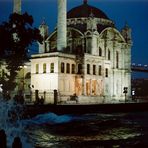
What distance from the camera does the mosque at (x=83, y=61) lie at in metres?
55.3

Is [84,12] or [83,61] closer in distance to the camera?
[83,61]

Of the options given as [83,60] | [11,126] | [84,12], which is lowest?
[11,126]

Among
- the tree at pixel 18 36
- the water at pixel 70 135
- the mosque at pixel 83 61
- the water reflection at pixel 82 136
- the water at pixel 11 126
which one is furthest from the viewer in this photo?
the mosque at pixel 83 61

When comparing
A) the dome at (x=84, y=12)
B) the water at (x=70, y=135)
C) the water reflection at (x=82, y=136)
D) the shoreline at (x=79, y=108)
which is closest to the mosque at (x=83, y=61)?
the dome at (x=84, y=12)

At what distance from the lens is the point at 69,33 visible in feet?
227

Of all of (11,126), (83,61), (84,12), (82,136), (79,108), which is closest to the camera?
(82,136)

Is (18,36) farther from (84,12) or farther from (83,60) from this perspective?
(84,12)

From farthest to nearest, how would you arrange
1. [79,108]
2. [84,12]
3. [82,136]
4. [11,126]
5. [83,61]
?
[84,12]
[83,61]
[79,108]
[11,126]
[82,136]

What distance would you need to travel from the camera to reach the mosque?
55.3m

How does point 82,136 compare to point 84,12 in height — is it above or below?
below

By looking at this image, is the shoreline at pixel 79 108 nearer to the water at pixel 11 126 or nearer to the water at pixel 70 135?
the water at pixel 11 126

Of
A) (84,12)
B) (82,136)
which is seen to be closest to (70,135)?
(82,136)

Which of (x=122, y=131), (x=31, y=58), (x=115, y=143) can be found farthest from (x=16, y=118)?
(x=31, y=58)

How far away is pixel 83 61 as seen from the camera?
58125 mm
